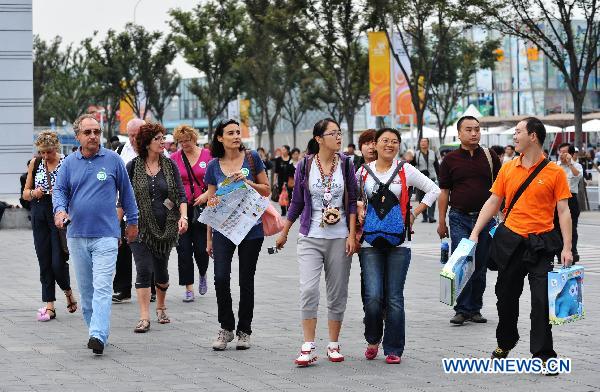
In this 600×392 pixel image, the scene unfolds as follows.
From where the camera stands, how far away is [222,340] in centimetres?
931


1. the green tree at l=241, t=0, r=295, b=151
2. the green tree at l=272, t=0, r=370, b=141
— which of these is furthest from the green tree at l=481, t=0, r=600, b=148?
the green tree at l=241, t=0, r=295, b=151

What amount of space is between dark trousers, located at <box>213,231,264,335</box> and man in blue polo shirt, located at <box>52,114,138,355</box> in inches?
26.7

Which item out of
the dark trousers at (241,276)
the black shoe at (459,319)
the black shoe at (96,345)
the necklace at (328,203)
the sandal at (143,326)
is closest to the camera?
the necklace at (328,203)

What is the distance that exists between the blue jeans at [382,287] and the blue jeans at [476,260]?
205 cm

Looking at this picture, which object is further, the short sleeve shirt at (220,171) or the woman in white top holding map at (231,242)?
the short sleeve shirt at (220,171)

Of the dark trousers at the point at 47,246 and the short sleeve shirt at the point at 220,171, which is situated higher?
the short sleeve shirt at the point at 220,171

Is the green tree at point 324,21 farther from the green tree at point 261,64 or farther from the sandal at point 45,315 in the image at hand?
the sandal at point 45,315

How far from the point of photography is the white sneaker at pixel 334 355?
8609 millimetres

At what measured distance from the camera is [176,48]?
160 feet

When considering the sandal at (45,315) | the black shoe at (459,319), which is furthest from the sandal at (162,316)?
the black shoe at (459,319)

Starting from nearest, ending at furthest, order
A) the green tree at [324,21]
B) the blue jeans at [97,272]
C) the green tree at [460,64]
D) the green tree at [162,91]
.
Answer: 1. the blue jeans at [97,272]
2. the green tree at [324,21]
3. the green tree at [162,91]
4. the green tree at [460,64]

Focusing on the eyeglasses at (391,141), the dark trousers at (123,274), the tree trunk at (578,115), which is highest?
the tree trunk at (578,115)

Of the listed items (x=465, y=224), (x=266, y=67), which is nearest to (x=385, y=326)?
(x=465, y=224)

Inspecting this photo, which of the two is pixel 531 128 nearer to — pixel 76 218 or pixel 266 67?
pixel 76 218
